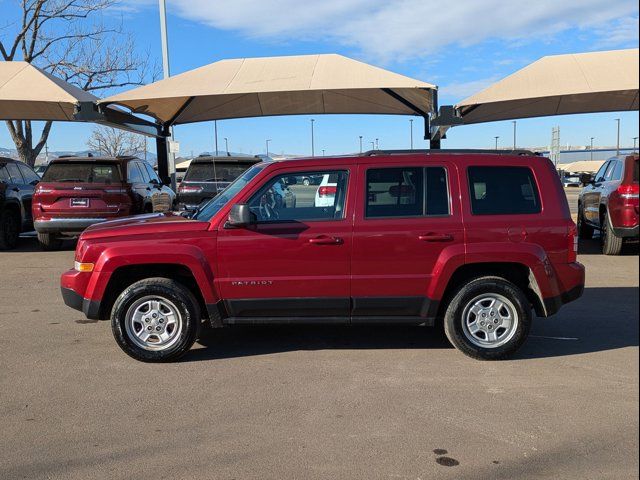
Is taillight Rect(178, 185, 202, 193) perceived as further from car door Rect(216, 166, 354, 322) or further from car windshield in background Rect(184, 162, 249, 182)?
car door Rect(216, 166, 354, 322)

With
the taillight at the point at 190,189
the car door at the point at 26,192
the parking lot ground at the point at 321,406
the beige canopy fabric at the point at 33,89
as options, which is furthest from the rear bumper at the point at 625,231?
the car door at the point at 26,192

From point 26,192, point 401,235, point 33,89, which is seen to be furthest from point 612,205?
point 33,89

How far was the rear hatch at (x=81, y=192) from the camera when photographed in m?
10.5

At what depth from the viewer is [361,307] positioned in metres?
4.90

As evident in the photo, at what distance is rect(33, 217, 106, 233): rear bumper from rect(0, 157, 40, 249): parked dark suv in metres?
1.27

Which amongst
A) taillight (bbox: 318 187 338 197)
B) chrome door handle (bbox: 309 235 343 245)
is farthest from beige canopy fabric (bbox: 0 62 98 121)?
chrome door handle (bbox: 309 235 343 245)

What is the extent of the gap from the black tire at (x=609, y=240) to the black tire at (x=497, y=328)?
6001mm

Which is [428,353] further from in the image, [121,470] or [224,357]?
[121,470]

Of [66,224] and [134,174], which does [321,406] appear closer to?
[66,224]

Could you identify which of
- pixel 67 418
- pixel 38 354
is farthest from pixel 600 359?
pixel 38 354

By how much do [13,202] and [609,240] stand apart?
11.5 metres

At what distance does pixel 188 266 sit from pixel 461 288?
236cm

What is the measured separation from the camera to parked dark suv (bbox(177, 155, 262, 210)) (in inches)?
484

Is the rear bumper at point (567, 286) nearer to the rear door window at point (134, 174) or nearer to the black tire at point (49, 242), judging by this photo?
the rear door window at point (134, 174)
